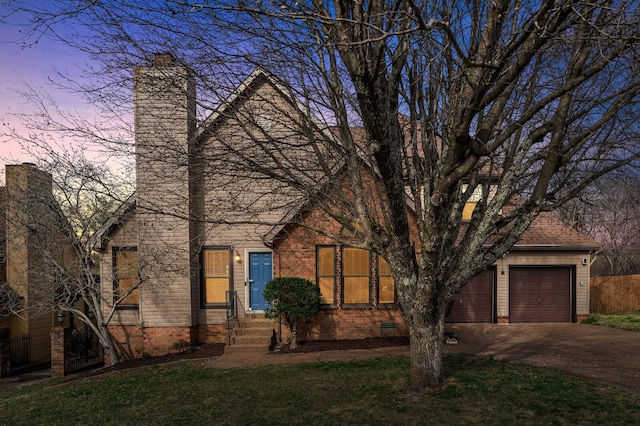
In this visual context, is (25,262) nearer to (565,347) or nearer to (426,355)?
(426,355)

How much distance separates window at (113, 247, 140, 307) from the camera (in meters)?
13.6

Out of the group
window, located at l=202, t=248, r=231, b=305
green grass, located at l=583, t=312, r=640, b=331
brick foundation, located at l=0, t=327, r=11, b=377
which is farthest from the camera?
green grass, located at l=583, t=312, r=640, b=331

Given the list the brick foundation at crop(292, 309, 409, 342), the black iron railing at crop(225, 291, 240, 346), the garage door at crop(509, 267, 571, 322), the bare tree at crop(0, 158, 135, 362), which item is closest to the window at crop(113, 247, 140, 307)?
the bare tree at crop(0, 158, 135, 362)

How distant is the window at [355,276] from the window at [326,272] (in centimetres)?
33

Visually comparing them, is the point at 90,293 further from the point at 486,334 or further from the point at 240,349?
the point at 486,334

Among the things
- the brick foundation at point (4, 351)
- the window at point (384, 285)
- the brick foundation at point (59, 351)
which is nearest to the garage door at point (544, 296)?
the window at point (384, 285)

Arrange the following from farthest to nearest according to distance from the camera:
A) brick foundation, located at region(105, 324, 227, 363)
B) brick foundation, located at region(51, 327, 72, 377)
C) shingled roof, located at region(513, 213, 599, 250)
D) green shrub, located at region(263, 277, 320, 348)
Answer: shingled roof, located at region(513, 213, 599, 250), brick foundation, located at region(105, 324, 227, 363), brick foundation, located at region(51, 327, 72, 377), green shrub, located at region(263, 277, 320, 348)

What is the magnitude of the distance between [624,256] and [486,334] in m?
24.8

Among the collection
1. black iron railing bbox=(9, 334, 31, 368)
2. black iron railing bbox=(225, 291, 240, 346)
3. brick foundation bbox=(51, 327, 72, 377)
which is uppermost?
black iron railing bbox=(225, 291, 240, 346)

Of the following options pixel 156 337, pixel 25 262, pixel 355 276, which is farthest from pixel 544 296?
pixel 25 262

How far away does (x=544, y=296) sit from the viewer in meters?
16.2

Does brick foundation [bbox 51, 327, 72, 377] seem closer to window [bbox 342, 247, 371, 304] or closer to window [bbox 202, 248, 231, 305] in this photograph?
window [bbox 202, 248, 231, 305]

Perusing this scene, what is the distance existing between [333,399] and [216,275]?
7614mm

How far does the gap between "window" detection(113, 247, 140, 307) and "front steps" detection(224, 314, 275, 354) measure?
353 cm
